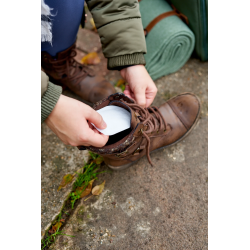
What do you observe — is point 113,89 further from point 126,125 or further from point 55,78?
point 126,125

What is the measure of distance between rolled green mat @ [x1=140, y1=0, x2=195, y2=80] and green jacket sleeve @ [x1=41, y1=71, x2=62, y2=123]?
3.44ft

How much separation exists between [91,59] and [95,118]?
126 cm

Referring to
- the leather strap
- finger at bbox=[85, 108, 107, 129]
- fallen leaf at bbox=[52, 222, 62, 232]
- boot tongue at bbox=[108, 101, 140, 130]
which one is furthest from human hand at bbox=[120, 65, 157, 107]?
fallen leaf at bbox=[52, 222, 62, 232]

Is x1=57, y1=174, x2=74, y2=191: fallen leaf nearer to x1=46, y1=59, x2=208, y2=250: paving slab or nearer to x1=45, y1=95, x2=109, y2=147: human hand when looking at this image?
x1=46, y1=59, x2=208, y2=250: paving slab

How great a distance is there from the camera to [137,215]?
1.41 meters

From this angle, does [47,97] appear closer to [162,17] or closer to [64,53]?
[64,53]

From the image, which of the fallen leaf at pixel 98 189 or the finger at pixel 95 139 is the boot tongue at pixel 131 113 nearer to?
the finger at pixel 95 139

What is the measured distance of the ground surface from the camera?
1322 mm

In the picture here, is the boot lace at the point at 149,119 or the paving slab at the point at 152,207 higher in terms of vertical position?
the boot lace at the point at 149,119

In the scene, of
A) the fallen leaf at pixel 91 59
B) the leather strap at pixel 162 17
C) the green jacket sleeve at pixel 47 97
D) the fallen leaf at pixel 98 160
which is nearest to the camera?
the green jacket sleeve at pixel 47 97

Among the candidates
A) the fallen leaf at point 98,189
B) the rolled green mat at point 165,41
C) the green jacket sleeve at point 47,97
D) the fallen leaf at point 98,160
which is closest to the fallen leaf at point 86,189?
the fallen leaf at point 98,189

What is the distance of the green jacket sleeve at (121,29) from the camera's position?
1384mm

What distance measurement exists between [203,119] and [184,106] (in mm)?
229
